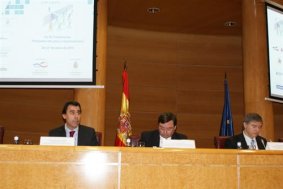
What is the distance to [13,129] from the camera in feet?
22.0

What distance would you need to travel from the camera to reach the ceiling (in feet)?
20.3

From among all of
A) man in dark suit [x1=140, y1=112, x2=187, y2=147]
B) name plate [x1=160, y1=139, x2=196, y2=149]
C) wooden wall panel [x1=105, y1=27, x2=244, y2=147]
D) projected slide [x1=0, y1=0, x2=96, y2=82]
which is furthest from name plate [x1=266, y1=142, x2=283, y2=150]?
wooden wall panel [x1=105, y1=27, x2=244, y2=147]

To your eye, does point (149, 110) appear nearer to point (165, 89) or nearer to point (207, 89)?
point (165, 89)

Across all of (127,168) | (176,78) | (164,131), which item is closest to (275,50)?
(164,131)

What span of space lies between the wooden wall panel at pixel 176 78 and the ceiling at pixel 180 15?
253 millimetres

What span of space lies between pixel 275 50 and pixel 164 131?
234 cm

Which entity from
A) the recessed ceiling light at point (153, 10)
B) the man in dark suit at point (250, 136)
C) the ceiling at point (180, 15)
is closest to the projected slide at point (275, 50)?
the ceiling at point (180, 15)

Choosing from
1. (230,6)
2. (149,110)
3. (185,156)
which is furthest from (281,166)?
(149,110)

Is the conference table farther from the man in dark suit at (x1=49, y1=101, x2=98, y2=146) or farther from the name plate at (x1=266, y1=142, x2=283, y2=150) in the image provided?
the man in dark suit at (x1=49, y1=101, x2=98, y2=146)

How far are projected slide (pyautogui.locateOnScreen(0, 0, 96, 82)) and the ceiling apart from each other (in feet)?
5.53

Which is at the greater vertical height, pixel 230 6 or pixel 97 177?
pixel 230 6

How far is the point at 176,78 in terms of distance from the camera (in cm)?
774

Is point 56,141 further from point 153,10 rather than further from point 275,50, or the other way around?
point 153,10

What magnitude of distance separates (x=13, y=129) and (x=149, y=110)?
2.41 meters
